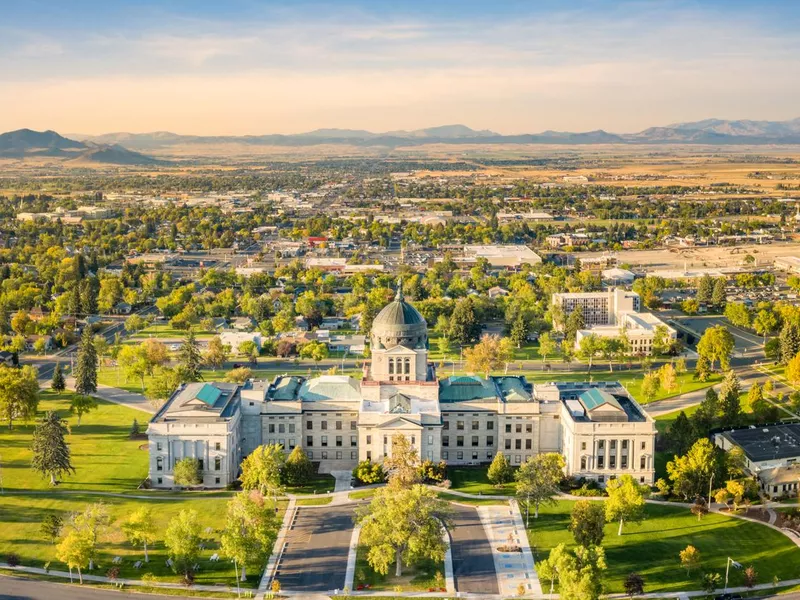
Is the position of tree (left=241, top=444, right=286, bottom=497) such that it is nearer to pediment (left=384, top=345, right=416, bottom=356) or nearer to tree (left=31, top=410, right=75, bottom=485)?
tree (left=31, top=410, right=75, bottom=485)

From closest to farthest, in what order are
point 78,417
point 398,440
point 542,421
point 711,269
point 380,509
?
point 380,509
point 398,440
point 542,421
point 78,417
point 711,269

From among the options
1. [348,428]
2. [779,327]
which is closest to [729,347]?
[779,327]

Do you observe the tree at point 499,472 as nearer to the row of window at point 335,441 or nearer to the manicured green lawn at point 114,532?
the row of window at point 335,441

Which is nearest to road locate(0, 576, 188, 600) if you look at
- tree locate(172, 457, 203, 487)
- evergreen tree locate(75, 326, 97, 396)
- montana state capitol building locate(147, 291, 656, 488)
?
tree locate(172, 457, 203, 487)

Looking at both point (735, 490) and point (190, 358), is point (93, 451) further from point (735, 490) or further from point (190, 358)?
point (735, 490)

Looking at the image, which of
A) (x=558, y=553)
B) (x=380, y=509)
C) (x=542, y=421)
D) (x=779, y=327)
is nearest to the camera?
(x=558, y=553)

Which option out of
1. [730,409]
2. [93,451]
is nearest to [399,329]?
[93,451]

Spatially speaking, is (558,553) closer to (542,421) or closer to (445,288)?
(542,421)

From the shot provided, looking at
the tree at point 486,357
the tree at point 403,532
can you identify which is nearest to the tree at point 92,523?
the tree at point 403,532
